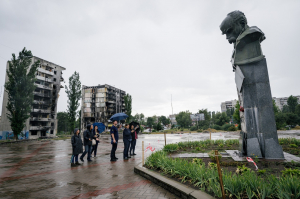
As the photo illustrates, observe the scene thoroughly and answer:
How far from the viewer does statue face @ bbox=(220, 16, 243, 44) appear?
7277 mm

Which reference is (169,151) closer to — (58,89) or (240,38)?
(240,38)

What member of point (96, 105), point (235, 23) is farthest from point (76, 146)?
point (96, 105)

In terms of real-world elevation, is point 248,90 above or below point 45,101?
below

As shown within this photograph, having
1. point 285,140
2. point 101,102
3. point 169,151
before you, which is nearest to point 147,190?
point 169,151

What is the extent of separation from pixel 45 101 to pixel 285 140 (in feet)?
180

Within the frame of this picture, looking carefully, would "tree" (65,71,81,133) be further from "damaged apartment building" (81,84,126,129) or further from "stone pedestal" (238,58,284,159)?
"stone pedestal" (238,58,284,159)

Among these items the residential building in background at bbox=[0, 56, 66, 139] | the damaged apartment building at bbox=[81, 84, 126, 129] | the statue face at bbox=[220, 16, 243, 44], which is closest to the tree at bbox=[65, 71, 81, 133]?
the residential building in background at bbox=[0, 56, 66, 139]

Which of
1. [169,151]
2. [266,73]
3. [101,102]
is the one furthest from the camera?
[101,102]

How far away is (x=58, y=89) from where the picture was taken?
51.3 m

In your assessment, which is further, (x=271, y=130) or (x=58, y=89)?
Answer: (x=58, y=89)

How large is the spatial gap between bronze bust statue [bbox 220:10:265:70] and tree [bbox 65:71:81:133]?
38.5 m

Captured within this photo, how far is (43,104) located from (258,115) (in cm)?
5346

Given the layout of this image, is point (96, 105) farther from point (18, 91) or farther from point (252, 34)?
point (252, 34)

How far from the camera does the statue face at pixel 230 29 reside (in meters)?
7.28
